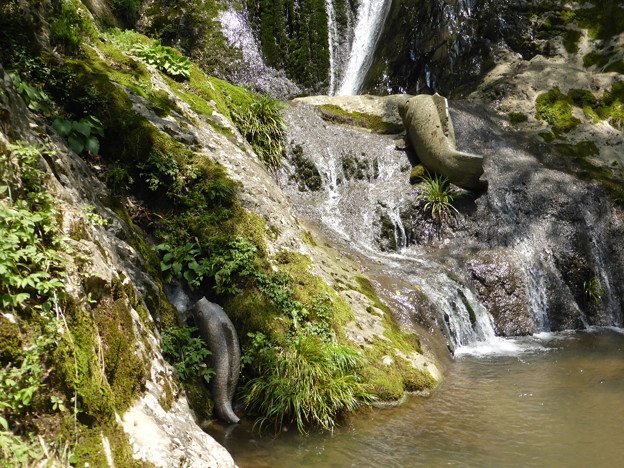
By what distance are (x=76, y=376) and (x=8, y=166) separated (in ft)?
4.43

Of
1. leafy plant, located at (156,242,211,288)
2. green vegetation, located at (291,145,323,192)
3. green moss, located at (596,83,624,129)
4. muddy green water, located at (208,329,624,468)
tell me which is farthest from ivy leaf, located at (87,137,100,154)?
green moss, located at (596,83,624,129)

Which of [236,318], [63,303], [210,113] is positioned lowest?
[236,318]

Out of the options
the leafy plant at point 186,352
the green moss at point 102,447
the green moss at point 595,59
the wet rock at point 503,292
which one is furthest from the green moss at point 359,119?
the green moss at point 102,447

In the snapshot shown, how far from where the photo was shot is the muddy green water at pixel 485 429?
13.5 feet

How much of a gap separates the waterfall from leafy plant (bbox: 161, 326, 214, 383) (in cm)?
1350

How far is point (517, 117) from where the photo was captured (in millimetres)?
13117

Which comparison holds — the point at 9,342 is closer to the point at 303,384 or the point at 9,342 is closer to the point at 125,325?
the point at 125,325

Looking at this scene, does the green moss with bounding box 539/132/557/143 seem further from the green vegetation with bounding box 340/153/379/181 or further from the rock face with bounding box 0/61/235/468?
the rock face with bounding box 0/61/235/468

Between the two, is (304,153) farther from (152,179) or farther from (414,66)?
(414,66)

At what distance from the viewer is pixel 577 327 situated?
29.7ft

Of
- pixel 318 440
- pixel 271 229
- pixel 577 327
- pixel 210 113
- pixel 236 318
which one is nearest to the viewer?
pixel 318 440

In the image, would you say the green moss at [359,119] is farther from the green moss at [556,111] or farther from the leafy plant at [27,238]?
the leafy plant at [27,238]

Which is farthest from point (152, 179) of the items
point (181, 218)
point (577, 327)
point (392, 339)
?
point (577, 327)

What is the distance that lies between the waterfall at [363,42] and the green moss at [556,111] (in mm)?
6051
